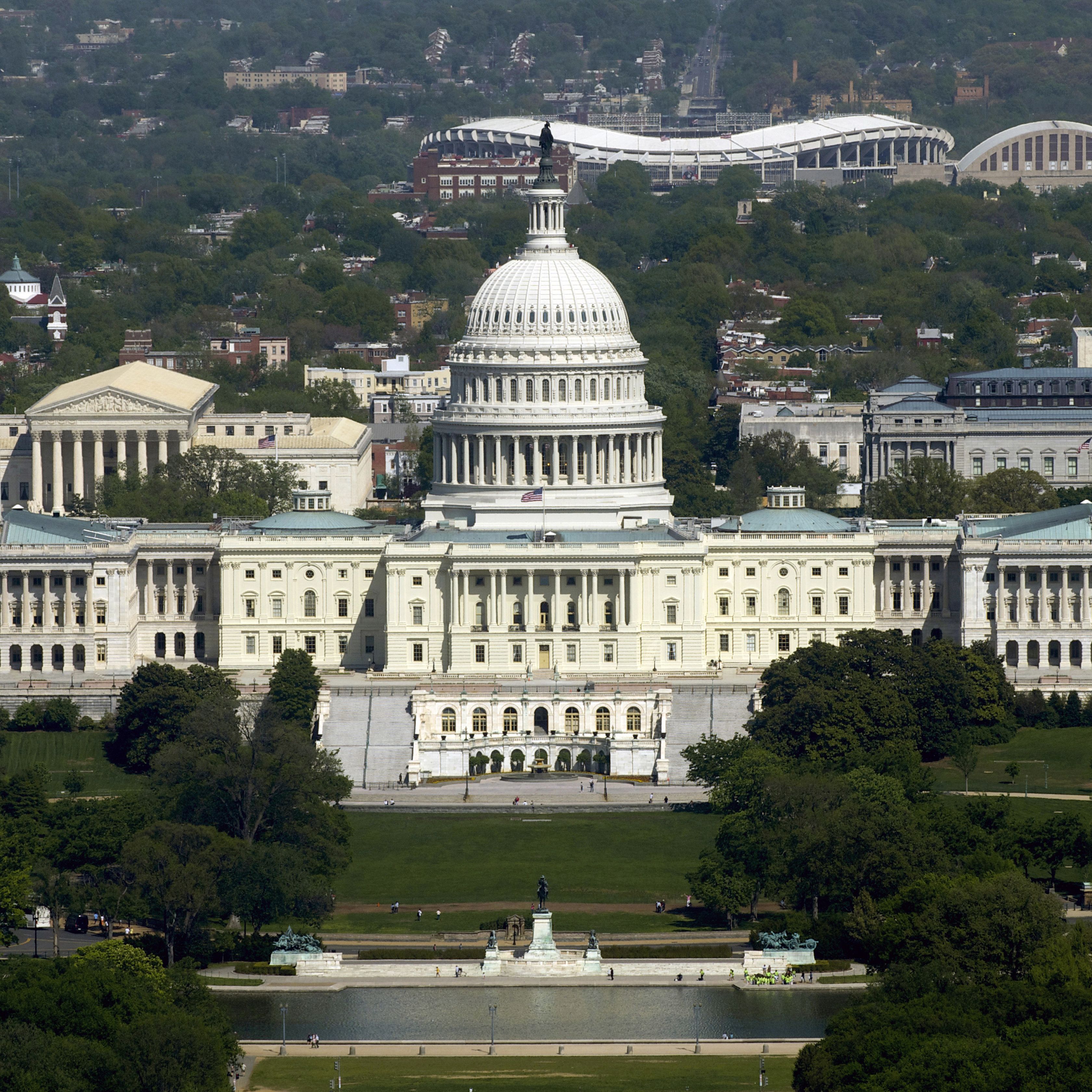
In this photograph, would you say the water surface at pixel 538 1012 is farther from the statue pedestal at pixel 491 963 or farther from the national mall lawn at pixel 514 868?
the national mall lawn at pixel 514 868

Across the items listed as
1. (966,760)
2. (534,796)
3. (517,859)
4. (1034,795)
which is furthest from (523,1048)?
(966,760)

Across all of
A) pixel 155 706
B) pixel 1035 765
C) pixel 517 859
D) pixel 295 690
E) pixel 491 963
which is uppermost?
pixel 295 690

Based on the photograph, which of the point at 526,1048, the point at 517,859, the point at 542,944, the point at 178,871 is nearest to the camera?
the point at 526,1048

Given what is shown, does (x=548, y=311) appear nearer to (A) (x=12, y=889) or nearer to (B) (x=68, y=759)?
(B) (x=68, y=759)

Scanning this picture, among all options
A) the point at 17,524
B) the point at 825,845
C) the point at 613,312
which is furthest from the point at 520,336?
the point at 825,845

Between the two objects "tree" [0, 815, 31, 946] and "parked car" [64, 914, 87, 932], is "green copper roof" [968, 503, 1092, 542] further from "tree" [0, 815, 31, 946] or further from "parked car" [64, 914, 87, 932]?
"tree" [0, 815, 31, 946]

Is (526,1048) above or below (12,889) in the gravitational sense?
below

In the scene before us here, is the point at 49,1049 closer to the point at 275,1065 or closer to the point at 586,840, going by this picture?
the point at 275,1065
